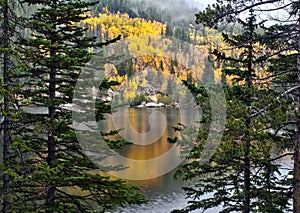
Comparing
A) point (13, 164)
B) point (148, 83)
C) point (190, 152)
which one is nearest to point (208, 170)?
point (190, 152)

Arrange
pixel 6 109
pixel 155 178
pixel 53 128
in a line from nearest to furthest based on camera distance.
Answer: pixel 6 109 < pixel 53 128 < pixel 155 178

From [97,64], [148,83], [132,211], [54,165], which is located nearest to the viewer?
[54,165]

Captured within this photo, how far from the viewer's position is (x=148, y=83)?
14000cm

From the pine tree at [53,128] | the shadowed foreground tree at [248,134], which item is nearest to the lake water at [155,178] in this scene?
the shadowed foreground tree at [248,134]

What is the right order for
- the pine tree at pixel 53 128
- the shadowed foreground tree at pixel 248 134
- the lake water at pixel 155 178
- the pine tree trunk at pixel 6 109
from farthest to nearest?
the lake water at pixel 155 178 → the pine tree at pixel 53 128 → the pine tree trunk at pixel 6 109 → the shadowed foreground tree at pixel 248 134

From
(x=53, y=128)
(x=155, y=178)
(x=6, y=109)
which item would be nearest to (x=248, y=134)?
(x=53, y=128)

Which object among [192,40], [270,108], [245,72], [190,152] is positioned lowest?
[190,152]

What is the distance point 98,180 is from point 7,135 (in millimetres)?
2771

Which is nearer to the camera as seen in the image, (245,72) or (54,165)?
(54,165)

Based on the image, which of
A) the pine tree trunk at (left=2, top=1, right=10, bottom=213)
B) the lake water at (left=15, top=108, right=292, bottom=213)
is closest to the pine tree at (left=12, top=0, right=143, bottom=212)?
the pine tree trunk at (left=2, top=1, right=10, bottom=213)

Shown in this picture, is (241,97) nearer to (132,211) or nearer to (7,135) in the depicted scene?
(7,135)

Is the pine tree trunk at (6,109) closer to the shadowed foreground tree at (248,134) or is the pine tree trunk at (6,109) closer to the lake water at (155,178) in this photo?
the shadowed foreground tree at (248,134)

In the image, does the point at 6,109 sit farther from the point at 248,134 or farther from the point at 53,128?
the point at 248,134

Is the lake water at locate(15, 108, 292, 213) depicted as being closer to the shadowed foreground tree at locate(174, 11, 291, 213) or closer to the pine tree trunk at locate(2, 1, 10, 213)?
the shadowed foreground tree at locate(174, 11, 291, 213)
